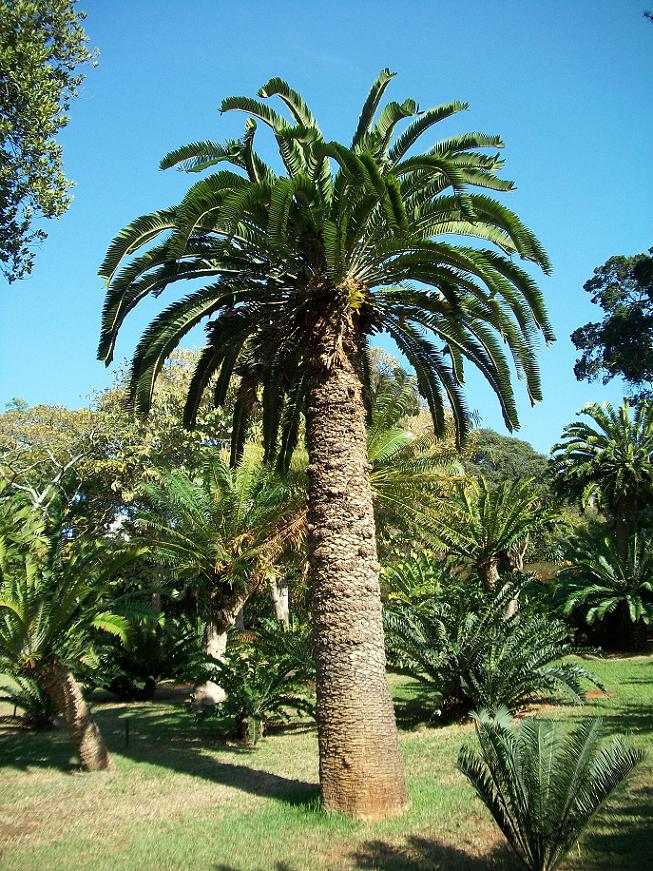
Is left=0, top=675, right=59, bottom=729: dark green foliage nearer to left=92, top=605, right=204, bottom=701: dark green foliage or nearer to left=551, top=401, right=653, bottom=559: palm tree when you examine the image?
left=92, top=605, right=204, bottom=701: dark green foliage

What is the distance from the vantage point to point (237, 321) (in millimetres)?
9828

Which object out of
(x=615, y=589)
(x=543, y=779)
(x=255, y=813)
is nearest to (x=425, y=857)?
(x=543, y=779)

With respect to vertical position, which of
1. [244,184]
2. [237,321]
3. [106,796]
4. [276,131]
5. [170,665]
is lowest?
[106,796]

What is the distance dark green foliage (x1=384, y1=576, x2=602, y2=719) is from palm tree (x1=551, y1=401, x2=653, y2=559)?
43.5ft

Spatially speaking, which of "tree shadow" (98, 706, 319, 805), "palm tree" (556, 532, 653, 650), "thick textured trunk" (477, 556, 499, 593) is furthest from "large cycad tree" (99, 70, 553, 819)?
"palm tree" (556, 532, 653, 650)

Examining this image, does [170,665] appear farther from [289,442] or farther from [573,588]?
[573,588]

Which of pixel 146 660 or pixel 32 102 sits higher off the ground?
pixel 32 102

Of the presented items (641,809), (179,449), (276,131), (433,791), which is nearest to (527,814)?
(641,809)

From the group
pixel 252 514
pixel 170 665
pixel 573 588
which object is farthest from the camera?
pixel 573 588

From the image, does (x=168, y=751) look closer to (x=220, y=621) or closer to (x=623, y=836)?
(x=220, y=621)

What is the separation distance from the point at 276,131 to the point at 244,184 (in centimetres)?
116

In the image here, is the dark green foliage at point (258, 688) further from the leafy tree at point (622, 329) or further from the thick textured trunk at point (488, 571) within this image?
the leafy tree at point (622, 329)

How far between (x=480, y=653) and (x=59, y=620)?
696 cm

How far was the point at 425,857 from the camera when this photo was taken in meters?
6.11
